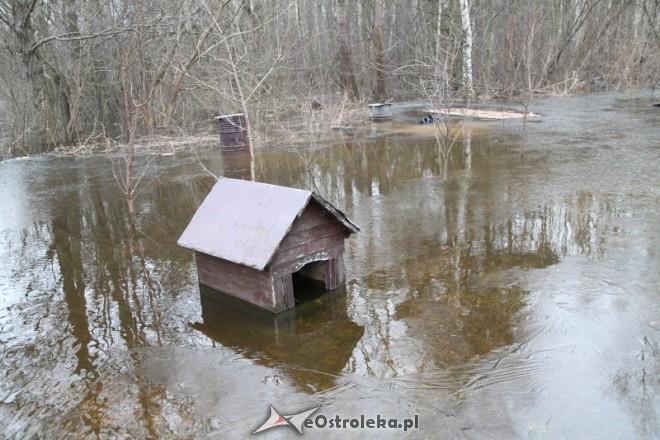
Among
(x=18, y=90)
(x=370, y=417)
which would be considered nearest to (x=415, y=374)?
(x=370, y=417)

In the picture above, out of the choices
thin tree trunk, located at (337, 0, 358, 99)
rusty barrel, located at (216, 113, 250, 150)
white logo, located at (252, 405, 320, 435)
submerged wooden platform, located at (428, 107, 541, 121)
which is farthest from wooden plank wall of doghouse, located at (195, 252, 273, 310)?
thin tree trunk, located at (337, 0, 358, 99)

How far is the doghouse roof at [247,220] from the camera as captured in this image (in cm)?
577

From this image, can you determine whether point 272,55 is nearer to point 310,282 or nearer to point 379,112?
point 379,112

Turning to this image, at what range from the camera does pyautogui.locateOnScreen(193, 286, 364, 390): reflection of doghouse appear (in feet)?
16.5

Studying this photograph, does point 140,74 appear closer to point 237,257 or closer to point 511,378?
point 237,257

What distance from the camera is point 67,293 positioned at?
6.93m

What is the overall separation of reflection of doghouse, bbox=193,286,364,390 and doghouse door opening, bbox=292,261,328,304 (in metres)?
0.16

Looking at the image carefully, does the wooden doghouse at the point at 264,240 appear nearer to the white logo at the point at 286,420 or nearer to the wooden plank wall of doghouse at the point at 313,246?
the wooden plank wall of doghouse at the point at 313,246

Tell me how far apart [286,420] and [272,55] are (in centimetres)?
1615

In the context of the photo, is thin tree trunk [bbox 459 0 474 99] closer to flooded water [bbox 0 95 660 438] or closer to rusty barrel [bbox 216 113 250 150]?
rusty barrel [bbox 216 113 250 150]

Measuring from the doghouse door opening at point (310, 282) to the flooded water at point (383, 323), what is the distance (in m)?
0.27

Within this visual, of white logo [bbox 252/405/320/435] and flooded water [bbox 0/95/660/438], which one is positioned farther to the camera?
flooded water [bbox 0/95/660/438]

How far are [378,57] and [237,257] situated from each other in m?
25.4

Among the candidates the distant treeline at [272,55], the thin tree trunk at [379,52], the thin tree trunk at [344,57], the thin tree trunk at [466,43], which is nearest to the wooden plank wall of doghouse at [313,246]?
the distant treeline at [272,55]
